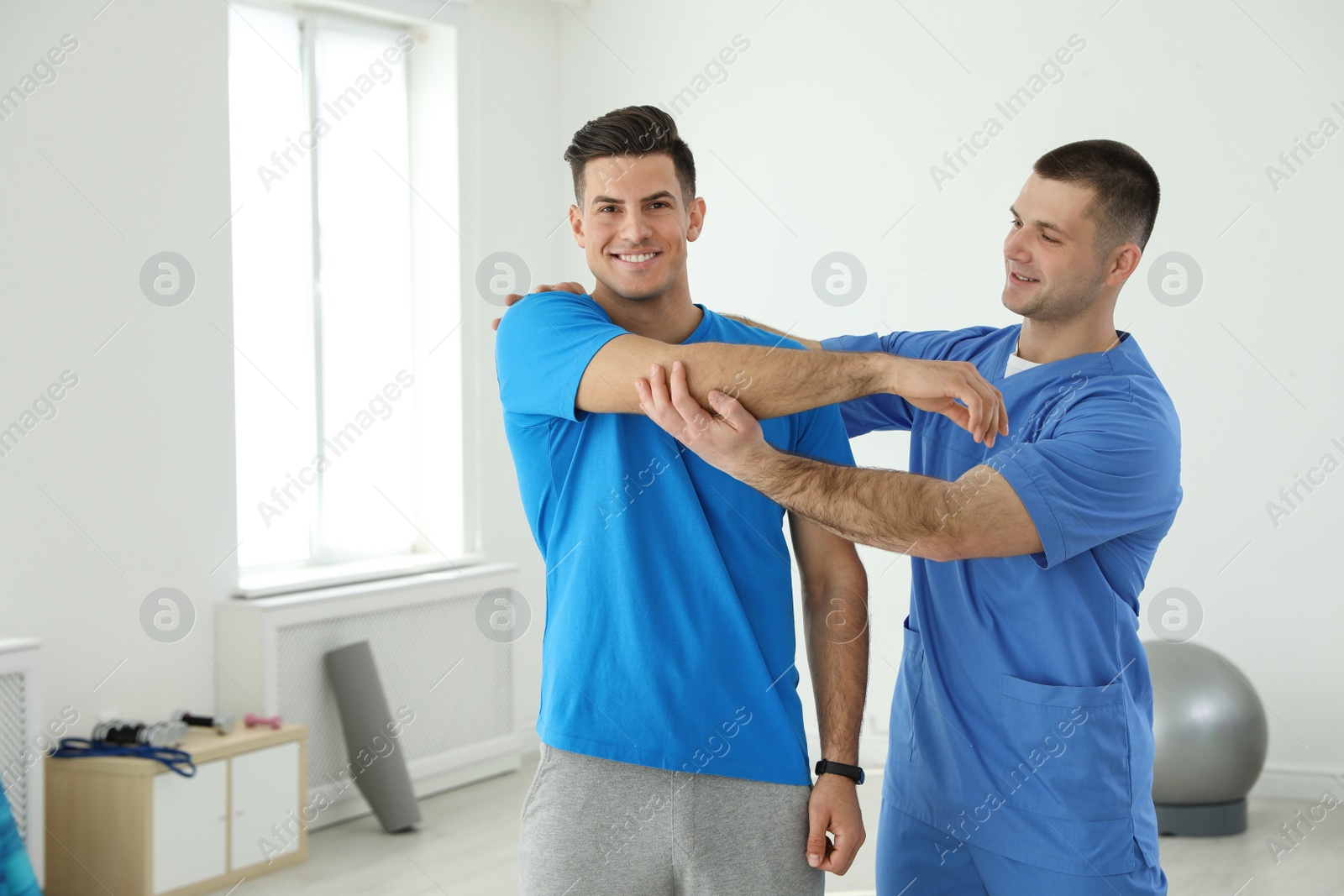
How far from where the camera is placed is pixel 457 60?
4.70m

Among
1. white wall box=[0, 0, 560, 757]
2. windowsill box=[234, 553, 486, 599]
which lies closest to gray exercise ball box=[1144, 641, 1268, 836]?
windowsill box=[234, 553, 486, 599]

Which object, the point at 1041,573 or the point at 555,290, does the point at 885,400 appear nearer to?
the point at 1041,573

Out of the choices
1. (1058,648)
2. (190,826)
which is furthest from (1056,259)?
(190,826)

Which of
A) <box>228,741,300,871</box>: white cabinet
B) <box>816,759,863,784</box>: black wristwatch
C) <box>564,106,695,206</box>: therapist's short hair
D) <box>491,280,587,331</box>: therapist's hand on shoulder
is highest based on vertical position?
<box>564,106,695,206</box>: therapist's short hair

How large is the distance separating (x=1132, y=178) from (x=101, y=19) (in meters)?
3.07

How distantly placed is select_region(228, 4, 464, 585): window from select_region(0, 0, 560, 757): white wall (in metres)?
0.29

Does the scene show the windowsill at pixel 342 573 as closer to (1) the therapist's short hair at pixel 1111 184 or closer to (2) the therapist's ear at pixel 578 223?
(2) the therapist's ear at pixel 578 223

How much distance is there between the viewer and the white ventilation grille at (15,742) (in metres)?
2.98

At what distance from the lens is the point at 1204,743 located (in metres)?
3.58

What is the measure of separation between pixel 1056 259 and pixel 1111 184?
0.48 ft

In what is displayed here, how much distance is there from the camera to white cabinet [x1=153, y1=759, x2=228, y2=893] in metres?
3.15

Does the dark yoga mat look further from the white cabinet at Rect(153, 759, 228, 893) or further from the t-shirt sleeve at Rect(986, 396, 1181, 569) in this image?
the t-shirt sleeve at Rect(986, 396, 1181, 569)

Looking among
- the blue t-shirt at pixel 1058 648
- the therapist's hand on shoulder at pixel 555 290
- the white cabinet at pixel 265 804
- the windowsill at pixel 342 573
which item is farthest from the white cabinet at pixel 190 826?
the blue t-shirt at pixel 1058 648

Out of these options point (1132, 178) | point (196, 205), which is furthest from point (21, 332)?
point (1132, 178)
